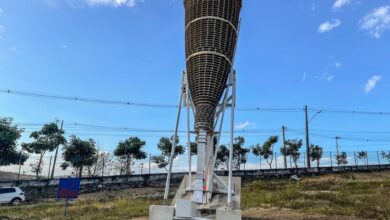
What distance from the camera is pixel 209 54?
14.7 m

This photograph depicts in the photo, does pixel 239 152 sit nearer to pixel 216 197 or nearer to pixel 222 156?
pixel 222 156

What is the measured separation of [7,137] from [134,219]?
90.7 feet

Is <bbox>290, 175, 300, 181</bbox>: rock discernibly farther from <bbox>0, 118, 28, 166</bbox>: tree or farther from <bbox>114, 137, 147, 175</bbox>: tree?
<bbox>0, 118, 28, 166</bbox>: tree

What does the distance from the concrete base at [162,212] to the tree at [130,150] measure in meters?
32.0

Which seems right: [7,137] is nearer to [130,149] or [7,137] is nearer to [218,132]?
[130,149]

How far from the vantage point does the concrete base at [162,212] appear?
12.0 meters

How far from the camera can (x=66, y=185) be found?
16.6 meters

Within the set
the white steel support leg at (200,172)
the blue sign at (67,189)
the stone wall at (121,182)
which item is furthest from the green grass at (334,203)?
the stone wall at (121,182)

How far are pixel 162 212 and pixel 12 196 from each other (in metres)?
22.1

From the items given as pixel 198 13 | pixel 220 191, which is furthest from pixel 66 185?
pixel 198 13

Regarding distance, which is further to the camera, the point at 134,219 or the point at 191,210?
the point at 134,219

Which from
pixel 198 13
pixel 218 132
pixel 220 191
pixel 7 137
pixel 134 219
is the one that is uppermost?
pixel 198 13

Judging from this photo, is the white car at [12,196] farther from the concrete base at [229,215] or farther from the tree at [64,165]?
the concrete base at [229,215]

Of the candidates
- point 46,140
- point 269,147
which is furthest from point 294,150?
point 46,140
